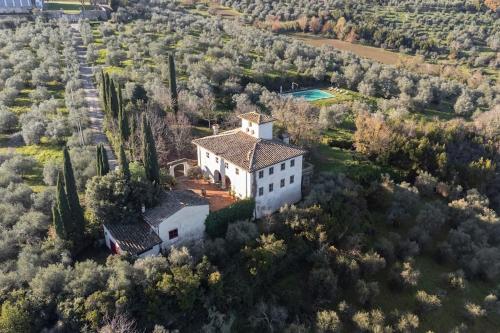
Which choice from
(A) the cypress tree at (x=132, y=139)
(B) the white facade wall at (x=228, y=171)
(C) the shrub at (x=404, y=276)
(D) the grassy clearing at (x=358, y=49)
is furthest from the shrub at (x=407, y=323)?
(D) the grassy clearing at (x=358, y=49)

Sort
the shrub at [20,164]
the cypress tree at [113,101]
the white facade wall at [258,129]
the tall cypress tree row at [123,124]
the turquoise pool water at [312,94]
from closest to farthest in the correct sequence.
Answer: the white facade wall at [258,129] → the shrub at [20,164] → the tall cypress tree row at [123,124] → the cypress tree at [113,101] → the turquoise pool water at [312,94]

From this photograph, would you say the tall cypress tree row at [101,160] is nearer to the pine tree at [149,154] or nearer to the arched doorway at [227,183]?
the pine tree at [149,154]

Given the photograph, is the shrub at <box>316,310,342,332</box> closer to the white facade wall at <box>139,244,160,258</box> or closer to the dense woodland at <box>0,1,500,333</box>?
the dense woodland at <box>0,1,500,333</box>

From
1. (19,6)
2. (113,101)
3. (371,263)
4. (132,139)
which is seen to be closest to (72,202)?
(132,139)

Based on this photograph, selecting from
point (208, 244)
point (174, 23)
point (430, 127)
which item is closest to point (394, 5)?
point (174, 23)

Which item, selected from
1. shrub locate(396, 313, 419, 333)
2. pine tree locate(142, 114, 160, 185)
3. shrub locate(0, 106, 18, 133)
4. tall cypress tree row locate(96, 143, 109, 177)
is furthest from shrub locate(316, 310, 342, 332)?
shrub locate(0, 106, 18, 133)

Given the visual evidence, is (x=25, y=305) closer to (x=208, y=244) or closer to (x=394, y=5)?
(x=208, y=244)

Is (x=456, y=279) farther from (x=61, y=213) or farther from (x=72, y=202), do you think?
(x=61, y=213)
